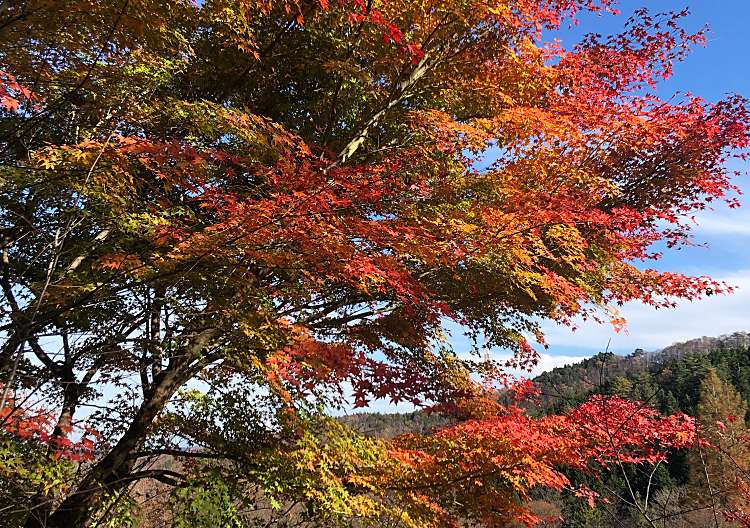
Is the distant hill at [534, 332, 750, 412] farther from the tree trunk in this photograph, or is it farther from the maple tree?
the tree trunk

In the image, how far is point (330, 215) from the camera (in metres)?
→ 4.34

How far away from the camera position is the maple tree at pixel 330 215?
14.3 ft

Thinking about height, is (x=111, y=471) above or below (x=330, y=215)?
below

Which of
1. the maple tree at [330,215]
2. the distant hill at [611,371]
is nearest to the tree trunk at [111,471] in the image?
the maple tree at [330,215]

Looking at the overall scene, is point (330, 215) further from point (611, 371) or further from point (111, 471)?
point (611, 371)

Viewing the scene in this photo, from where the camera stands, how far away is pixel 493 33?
634 cm

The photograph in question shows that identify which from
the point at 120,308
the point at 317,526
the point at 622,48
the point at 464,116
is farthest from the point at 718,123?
the point at 120,308

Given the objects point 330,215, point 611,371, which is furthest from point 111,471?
point 611,371

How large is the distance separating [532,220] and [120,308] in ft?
17.6

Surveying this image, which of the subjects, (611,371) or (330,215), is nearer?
(330,215)

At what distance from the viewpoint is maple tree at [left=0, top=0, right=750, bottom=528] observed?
14.3 feet

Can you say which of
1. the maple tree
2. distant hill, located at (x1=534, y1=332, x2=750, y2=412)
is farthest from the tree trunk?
distant hill, located at (x1=534, y1=332, x2=750, y2=412)

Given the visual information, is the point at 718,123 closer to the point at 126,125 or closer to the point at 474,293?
the point at 474,293

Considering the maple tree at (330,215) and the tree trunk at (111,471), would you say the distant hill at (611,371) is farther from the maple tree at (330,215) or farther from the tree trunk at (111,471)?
the tree trunk at (111,471)
